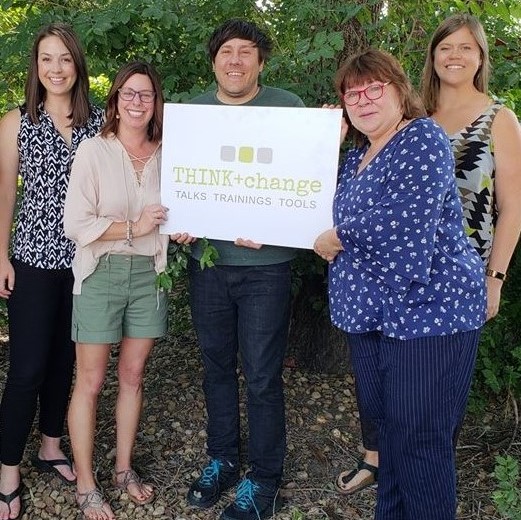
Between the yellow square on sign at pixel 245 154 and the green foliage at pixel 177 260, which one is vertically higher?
the yellow square on sign at pixel 245 154

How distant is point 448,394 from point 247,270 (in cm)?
105

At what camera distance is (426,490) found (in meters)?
2.53

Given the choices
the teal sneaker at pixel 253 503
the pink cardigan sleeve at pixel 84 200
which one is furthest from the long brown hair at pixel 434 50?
the teal sneaker at pixel 253 503

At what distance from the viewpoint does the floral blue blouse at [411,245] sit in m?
2.27

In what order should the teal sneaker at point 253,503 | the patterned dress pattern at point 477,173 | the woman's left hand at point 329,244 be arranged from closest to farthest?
the woman's left hand at point 329,244
the patterned dress pattern at point 477,173
the teal sneaker at point 253,503

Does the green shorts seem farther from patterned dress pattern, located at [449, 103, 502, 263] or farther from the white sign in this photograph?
patterned dress pattern, located at [449, 103, 502, 263]

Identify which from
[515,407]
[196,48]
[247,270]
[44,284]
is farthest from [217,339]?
[515,407]

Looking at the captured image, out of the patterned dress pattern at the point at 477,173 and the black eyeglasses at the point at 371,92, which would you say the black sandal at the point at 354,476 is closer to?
the patterned dress pattern at the point at 477,173

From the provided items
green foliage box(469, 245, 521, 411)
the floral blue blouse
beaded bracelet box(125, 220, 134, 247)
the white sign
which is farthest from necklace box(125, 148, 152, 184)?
green foliage box(469, 245, 521, 411)

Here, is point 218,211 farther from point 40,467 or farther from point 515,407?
point 515,407

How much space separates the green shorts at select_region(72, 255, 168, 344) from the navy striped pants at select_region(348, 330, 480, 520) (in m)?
0.97

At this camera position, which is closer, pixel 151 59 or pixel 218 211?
pixel 218 211

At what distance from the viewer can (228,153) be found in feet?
9.57

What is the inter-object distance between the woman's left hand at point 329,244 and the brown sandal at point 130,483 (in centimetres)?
156
